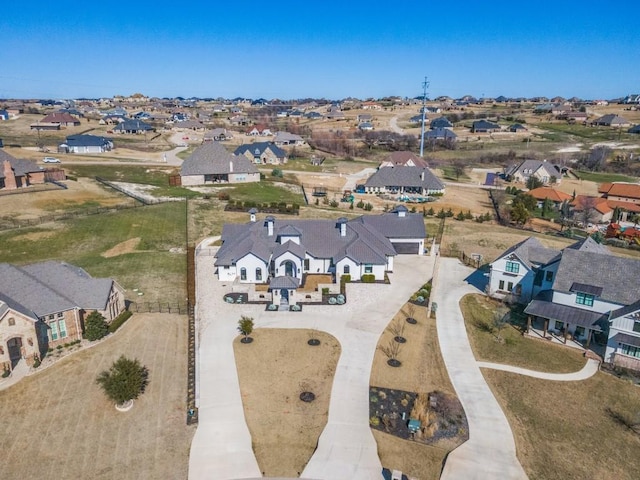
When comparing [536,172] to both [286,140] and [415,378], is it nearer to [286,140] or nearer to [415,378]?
[286,140]

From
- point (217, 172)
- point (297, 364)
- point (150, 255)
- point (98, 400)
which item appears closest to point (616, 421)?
point (297, 364)

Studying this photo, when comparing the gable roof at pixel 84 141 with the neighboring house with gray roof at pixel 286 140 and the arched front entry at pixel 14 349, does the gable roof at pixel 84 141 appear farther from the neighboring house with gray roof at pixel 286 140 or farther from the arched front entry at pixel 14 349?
the arched front entry at pixel 14 349

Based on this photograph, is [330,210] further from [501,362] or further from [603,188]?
[603,188]

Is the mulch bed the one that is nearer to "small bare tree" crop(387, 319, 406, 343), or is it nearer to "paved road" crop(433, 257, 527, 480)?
"paved road" crop(433, 257, 527, 480)

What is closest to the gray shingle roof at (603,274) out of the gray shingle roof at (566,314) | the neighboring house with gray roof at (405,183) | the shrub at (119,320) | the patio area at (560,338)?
the gray shingle roof at (566,314)

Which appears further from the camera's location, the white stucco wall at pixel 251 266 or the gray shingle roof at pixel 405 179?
the gray shingle roof at pixel 405 179

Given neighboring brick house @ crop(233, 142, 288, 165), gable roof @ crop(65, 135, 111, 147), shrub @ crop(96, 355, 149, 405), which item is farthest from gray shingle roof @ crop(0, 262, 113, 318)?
gable roof @ crop(65, 135, 111, 147)

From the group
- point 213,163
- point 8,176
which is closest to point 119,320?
point 8,176
